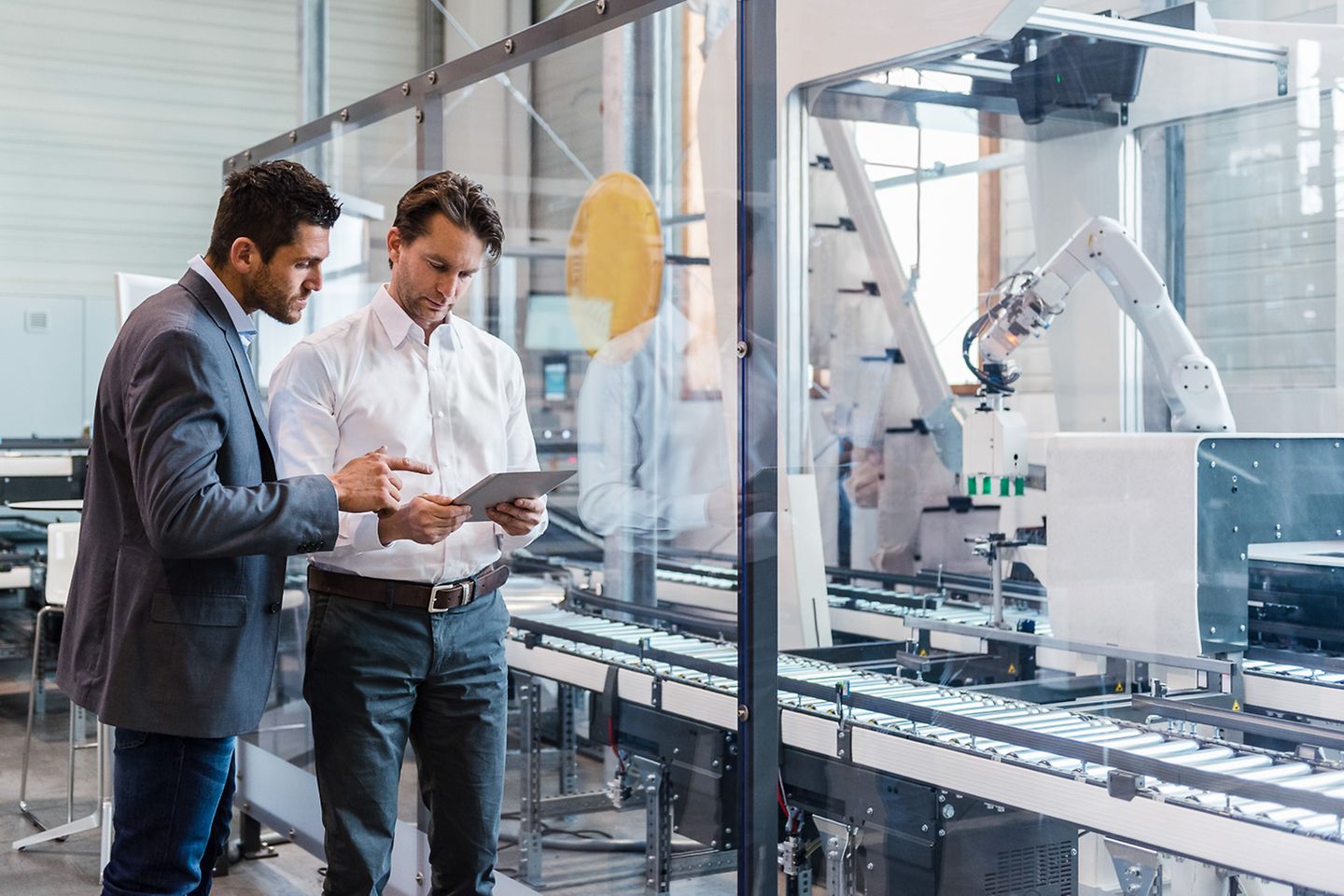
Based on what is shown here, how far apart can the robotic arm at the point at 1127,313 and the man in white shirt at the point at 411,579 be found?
1.19 meters

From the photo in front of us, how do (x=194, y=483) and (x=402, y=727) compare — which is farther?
(x=402, y=727)

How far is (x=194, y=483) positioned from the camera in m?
1.99

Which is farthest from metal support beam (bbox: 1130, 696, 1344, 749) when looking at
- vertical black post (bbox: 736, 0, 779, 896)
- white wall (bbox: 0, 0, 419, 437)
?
white wall (bbox: 0, 0, 419, 437)

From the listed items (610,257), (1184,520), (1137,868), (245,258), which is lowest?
(1137,868)

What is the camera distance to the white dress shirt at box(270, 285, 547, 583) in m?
2.30

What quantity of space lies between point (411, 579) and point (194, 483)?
0.44 metres

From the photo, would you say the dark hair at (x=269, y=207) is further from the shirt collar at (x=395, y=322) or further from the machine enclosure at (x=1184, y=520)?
the machine enclosure at (x=1184, y=520)

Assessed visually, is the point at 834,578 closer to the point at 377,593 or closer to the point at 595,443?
the point at 595,443

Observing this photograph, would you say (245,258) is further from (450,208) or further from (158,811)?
(158,811)

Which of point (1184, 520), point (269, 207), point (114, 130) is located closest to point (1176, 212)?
point (1184, 520)

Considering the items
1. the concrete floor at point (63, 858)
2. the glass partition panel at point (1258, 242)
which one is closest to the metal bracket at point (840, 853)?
the glass partition panel at point (1258, 242)

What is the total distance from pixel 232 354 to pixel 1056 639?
1.71 metres

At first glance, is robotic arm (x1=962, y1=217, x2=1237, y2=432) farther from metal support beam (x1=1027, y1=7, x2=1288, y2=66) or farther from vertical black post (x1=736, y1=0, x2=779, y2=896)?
vertical black post (x1=736, y1=0, x2=779, y2=896)

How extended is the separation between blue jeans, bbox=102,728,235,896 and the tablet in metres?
0.54
